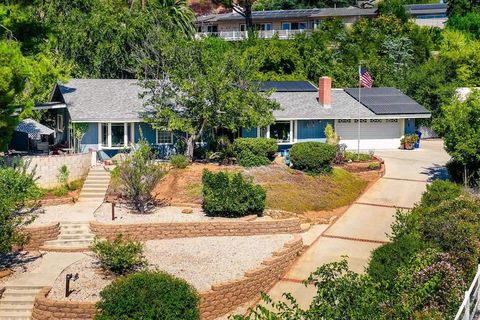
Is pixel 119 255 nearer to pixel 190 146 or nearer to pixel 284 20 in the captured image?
pixel 190 146

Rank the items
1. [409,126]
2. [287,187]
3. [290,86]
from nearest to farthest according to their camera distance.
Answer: [287,187], [409,126], [290,86]

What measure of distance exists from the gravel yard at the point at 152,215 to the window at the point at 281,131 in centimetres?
1242

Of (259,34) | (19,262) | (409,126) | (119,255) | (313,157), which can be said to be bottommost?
(19,262)

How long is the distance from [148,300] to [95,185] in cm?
1537

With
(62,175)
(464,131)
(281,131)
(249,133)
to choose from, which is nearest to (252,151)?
(249,133)

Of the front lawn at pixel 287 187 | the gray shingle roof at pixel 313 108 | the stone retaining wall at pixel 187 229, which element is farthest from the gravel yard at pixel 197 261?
the gray shingle roof at pixel 313 108

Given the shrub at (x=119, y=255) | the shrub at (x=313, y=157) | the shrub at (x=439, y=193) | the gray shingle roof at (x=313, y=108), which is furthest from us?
the gray shingle roof at (x=313, y=108)

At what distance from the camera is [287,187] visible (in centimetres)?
3095

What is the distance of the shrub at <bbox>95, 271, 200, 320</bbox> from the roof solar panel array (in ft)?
87.7

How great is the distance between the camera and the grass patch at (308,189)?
29.6 meters

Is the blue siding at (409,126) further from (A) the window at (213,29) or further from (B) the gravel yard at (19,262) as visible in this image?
(A) the window at (213,29)

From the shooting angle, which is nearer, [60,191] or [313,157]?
[60,191]

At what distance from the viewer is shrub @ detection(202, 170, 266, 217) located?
2692 centimetres

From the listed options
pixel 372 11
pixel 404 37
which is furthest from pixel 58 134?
pixel 372 11
